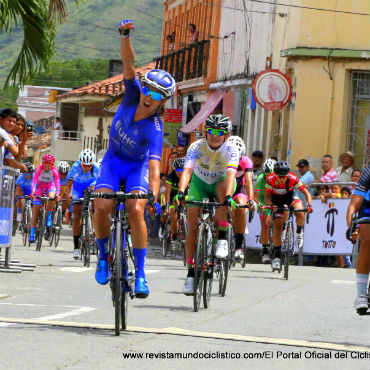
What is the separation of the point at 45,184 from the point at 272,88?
24.9 ft

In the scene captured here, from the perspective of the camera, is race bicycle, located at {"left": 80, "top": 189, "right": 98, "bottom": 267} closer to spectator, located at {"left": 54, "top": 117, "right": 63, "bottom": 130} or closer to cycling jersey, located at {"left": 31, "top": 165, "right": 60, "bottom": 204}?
cycling jersey, located at {"left": 31, "top": 165, "right": 60, "bottom": 204}

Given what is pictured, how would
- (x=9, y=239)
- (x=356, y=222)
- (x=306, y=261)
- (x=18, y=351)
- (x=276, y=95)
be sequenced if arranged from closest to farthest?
(x=18, y=351)
(x=356, y=222)
(x=9, y=239)
(x=306, y=261)
(x=276, y=95)

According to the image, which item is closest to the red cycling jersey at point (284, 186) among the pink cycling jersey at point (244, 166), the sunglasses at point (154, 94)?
the pink cycling jersey at point (244, 166)

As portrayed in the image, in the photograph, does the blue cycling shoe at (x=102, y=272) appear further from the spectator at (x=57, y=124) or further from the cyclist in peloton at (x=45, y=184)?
the spectator at (x=57, y=124)

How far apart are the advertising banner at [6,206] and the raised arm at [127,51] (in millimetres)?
5494

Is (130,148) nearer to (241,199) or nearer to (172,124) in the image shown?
(241,199)

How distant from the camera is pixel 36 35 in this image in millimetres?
16594

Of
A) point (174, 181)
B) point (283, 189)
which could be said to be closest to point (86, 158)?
point (174, 181)

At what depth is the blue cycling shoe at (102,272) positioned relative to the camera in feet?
34.0

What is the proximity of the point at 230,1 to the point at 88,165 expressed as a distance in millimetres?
23456

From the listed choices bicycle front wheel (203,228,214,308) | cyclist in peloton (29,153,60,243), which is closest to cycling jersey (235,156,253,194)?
bicycle front wheel (203,228,214,308)

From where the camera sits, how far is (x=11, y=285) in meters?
14.3

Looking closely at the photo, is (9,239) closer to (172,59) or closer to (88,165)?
(88,165)

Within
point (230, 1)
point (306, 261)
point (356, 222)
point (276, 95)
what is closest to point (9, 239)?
point (356, 222)
